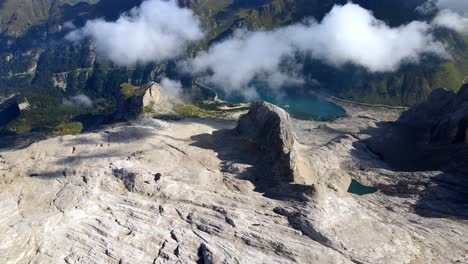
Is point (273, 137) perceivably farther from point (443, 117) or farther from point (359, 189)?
point (443, 117)

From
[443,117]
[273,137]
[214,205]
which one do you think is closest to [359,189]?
[273,137]

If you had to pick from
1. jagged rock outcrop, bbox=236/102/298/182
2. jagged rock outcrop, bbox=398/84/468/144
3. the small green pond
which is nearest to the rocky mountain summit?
jagged rock outcrop, bbox=236/102/298/182

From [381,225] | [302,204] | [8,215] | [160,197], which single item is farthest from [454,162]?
[8,215]

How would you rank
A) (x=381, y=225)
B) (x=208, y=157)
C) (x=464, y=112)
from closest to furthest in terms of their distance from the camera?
(x=381, y=225) < (x=208, y=157) < (x=464, y=112)

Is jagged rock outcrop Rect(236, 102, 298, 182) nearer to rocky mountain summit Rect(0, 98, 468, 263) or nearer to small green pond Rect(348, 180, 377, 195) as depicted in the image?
rocky mountain summit Rect(0, 98, 468, 263)

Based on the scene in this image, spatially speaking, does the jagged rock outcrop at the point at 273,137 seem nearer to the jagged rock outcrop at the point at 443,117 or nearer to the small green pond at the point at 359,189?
the small green pond at the point at 359,189

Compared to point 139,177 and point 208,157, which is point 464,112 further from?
point 139,177
